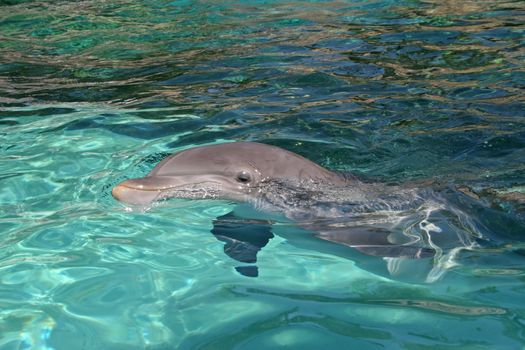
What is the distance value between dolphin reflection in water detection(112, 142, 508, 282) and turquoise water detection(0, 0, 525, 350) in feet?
0.51

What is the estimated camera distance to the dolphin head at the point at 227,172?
4879 mm

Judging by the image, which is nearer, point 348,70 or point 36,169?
point 36,169

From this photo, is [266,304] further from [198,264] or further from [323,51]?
[323,51]

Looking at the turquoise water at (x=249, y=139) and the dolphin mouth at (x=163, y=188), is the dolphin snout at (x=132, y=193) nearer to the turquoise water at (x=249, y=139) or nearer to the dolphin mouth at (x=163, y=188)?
the dolphin mouth at (x=163, y=188)

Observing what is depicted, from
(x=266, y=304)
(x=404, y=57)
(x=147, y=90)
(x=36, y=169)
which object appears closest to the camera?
(x=266, y=304)

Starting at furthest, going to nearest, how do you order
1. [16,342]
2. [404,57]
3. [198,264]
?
[404,57] < [198,264] < [16,342]

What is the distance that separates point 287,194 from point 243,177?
314 mm

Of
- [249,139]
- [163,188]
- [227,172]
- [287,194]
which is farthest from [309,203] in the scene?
[249,139]

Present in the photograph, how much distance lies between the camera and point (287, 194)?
198 inches

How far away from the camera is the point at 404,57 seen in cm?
953

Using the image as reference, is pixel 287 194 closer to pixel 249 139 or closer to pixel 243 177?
pixel 243 177

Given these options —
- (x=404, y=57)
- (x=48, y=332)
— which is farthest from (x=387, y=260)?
(x=404, y=57)

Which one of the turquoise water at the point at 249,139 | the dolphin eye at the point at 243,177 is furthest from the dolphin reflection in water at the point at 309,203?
the turquoise water at the point at 249,139

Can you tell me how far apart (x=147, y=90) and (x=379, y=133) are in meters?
3.09
